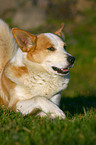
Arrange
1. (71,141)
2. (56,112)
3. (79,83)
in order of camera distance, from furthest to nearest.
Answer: (79,83) < (56,112) < (71,141)

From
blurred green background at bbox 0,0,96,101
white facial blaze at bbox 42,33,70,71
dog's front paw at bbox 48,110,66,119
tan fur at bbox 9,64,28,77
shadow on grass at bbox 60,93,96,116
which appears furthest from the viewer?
blurred green background at bbox 0,0,96,101

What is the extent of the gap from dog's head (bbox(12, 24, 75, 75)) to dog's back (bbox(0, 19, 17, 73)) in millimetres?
633

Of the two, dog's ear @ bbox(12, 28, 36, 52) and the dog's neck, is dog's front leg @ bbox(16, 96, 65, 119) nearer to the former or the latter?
the dog's neck

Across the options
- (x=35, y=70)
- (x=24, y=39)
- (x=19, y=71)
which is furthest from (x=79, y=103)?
(x=24, y=39)

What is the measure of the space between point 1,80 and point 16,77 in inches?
21.2

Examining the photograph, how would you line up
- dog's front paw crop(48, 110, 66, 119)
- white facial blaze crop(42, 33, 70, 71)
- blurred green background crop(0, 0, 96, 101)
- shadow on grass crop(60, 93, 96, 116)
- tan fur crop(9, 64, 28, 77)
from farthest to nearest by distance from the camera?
1. blurred green background crop(0, 0, 96, 101)
2. shadow on grass crop(60, 93, 96, 116)
3. tan fur crop(9, 64, 28, 77)
4. white facial blaze crop(42, 33, 70, 71)
5. dog's front paw crop(48, 110, 66, 119)

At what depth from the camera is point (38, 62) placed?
3830 mm

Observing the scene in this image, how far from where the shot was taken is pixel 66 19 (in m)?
16.7

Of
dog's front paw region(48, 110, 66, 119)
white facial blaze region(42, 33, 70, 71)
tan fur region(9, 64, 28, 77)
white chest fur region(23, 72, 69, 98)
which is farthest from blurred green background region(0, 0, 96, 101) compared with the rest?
dog's front paw region(48, 110, 66, 119)

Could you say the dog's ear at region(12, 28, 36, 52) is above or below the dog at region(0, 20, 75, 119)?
above

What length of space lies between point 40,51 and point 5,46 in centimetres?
87

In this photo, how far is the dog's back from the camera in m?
4.34

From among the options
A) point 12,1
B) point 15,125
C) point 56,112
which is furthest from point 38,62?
point 12,1

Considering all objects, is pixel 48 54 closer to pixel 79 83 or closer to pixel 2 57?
pixel 2 57
